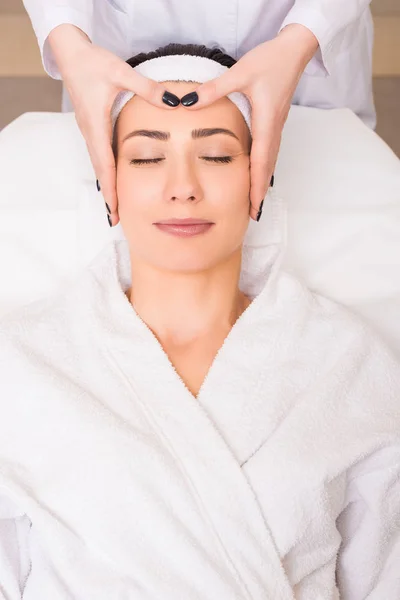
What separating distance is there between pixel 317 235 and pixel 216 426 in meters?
0.66

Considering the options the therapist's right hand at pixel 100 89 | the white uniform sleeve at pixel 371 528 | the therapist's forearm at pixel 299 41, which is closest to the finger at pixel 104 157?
the therapist's right hand at pixel 100 89

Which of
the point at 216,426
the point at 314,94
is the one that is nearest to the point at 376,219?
the point at 314,94

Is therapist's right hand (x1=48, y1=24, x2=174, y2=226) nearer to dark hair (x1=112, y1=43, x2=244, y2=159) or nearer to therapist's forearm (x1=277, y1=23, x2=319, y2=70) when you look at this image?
dark hair (x1=112, y1=43, x2=244, y2=159)

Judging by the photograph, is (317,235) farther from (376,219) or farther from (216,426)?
(216,426)

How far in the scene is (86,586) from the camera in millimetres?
1382

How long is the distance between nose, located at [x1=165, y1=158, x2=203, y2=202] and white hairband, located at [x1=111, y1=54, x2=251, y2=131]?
0.57 feet

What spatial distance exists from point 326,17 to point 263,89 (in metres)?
0.25

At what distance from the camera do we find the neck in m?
1.66

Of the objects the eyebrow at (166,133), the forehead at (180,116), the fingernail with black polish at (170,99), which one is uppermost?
the fingernail with black polish at (170,99)

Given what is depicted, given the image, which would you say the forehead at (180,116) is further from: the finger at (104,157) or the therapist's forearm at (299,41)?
the therapist's forearm at (299,41)

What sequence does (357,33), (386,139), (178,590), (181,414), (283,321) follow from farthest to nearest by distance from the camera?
(386,139), (357,33), (283,321), (181,414), (178,590)

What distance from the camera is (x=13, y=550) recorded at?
4.86ft

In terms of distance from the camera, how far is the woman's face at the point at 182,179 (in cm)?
156

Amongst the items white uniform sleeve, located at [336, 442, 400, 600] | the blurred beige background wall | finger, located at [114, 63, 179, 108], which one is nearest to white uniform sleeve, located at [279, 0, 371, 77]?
finger, located at [114, 63, 179, 108]
